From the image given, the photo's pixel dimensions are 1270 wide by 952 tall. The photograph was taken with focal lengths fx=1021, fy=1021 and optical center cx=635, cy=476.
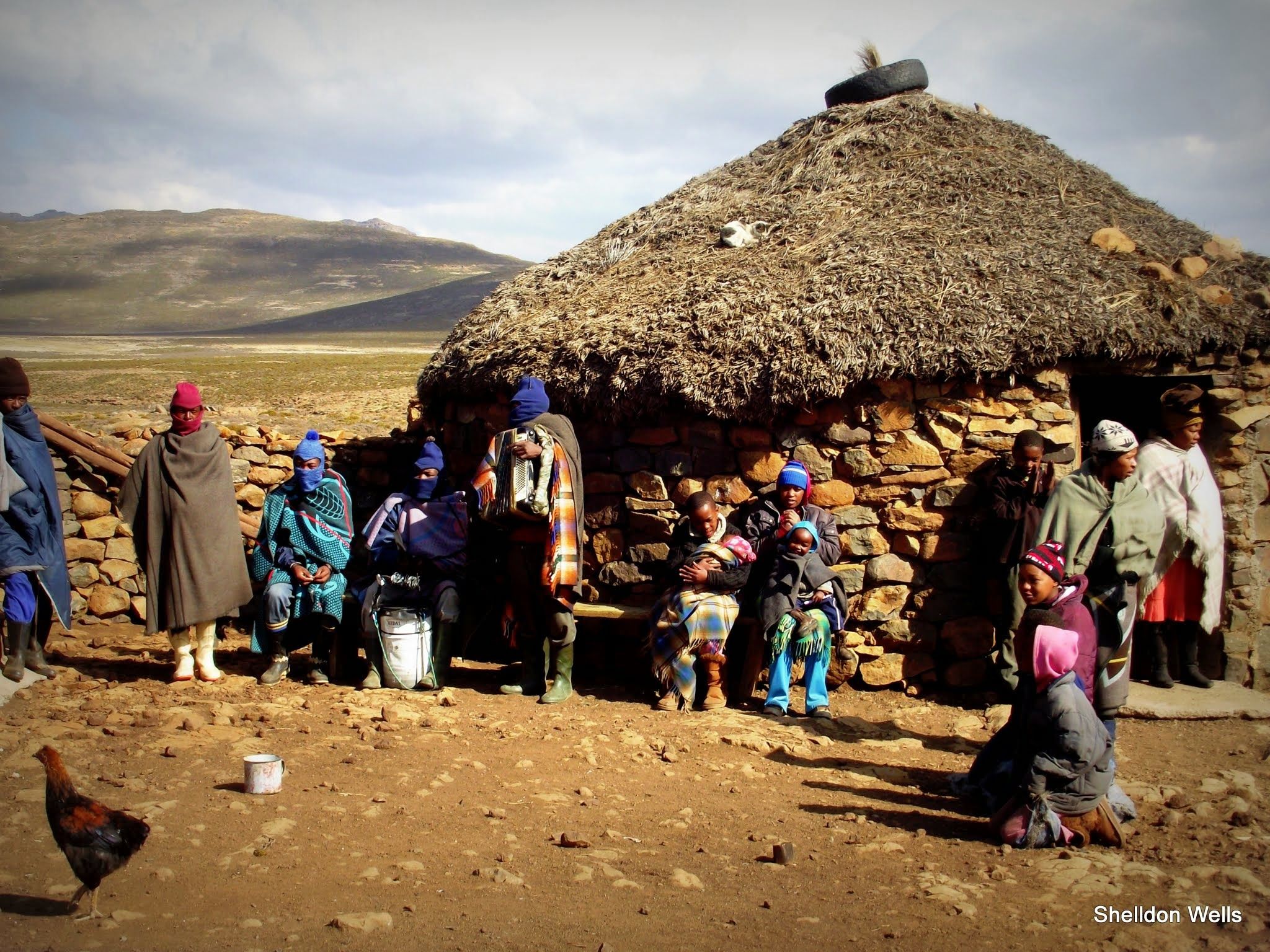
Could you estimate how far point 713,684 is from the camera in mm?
5895

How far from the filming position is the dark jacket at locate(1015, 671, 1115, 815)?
381 centimetres

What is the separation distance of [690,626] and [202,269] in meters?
87.1

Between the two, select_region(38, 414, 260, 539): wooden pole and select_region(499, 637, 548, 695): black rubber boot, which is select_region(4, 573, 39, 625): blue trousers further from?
select_region(499, 637, 548, 695): black rubber boot

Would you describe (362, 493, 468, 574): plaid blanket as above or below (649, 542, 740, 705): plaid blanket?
above

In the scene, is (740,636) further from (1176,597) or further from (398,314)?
(398,314)

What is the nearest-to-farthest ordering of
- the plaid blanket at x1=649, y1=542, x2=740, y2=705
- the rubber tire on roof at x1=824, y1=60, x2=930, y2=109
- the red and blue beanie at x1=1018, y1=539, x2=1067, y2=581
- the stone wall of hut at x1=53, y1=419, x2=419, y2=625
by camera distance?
the red and blue beanie at x1=1018, y1=539, x2=1067, y2=581, the plaid blanket at x1=649, y1=542, x2=740, y2=705, the stone wall of hut at x1=53, y1=419, x2=419, y2=625, the rubber tire on roof at x1=824, y1=60, x2=930, y2=109

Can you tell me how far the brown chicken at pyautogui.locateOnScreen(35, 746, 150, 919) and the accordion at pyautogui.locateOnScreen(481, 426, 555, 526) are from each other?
3.01 m

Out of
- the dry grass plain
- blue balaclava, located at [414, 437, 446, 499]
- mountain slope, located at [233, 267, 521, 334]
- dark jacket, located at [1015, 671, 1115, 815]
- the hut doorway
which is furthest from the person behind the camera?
mountain slope, located at [233, 267, 521, 334]

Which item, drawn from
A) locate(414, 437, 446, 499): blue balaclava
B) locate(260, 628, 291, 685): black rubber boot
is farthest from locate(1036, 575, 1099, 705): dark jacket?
locate(260, 628, 291, 685): black rubber boot

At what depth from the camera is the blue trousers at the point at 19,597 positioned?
18.5ft

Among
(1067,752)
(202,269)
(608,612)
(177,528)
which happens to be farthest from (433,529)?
(202,269)

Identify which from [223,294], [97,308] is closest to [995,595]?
[97,308]

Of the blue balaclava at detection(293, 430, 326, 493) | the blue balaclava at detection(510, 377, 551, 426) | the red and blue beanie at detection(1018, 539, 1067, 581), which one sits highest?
the blue balaclava at detection(510, 377, 551, 426)

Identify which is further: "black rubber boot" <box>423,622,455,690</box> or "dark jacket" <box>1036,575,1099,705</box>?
"black rubber boot" <box>423,622,455,690</box>
